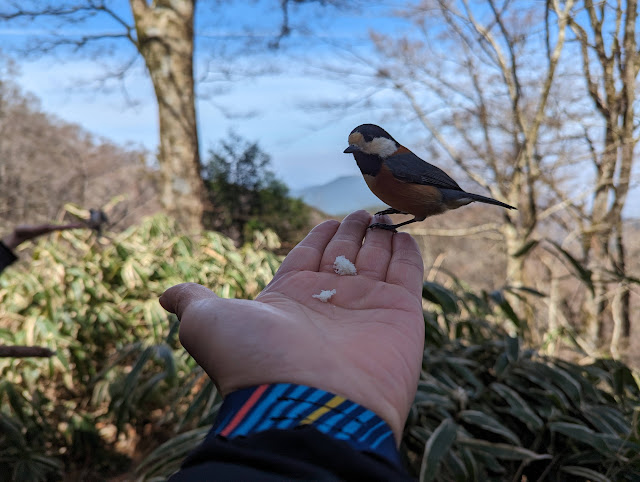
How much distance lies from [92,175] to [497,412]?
829 cm

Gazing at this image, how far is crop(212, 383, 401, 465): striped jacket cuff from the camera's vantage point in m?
0.77

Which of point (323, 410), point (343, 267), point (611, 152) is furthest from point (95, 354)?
point (611, 152)

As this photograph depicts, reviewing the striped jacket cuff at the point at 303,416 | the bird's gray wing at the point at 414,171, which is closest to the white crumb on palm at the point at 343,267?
the bird's gray wing at the point at 414,171

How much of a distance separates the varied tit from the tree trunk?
11.7 ft

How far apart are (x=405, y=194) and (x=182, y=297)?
62cm

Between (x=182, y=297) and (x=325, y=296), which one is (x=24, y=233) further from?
(x=325, y=296)

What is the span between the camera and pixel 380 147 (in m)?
1.28

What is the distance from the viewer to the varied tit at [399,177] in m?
1.27

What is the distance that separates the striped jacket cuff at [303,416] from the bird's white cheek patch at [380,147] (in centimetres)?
67

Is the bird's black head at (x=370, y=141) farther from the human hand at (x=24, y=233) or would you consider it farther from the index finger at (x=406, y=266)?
the human hand at (x=24, y=233)

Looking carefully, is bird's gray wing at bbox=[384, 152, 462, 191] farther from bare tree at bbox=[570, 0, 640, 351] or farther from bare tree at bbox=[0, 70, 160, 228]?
bare tree at bbox=[0, 70, 160, 228]

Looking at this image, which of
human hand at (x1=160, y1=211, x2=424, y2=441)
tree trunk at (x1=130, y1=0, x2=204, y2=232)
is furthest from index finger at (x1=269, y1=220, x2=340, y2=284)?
tree trunk at (x1=130, y1=0, x2=204, y2=232)

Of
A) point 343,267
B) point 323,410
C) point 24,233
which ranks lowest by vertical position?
point 323,410

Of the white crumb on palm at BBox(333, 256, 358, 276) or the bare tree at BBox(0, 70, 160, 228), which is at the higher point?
the bare tree at BBox(0, 70, 160, 228)
